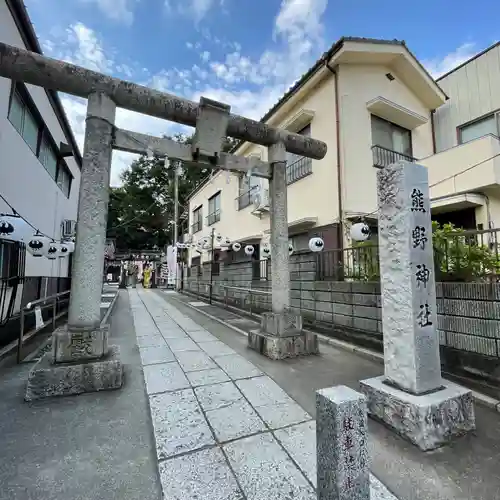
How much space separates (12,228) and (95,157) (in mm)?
2737

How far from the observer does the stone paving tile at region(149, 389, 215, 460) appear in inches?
104

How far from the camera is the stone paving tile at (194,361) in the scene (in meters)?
4.76

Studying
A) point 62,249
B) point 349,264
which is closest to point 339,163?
point 349,264

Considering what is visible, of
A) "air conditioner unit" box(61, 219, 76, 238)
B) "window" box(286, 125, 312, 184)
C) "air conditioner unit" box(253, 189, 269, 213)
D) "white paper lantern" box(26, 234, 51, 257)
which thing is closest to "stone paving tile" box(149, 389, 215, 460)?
"white paper lantern" box(26, 234, 51, 257)

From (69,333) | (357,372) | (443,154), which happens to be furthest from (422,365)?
(443,154)

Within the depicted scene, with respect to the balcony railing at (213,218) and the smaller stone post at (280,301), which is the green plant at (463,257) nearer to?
the smaller stone post at (280,301)

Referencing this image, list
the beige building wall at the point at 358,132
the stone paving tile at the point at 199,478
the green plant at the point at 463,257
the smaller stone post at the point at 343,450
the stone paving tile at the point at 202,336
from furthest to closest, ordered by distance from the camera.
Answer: the beige building wall at the point at 358,132, the stone paving tile at the point at 202,336, the green plant at the point at 463,257, the stone paving tile at the point at 199,478, the smaller stone post at the point at 343,450

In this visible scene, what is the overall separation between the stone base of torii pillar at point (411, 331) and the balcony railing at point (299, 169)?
651 cm

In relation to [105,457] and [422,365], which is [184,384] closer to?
[105,457]

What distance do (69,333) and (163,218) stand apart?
30.9m

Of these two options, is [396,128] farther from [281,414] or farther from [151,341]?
[151,341]

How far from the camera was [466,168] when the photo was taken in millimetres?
8344

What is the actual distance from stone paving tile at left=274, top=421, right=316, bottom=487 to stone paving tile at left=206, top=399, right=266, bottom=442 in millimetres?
272

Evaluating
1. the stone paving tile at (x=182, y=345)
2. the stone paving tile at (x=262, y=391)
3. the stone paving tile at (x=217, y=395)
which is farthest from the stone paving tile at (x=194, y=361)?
the stone paving tile at (x=262, y=391)
